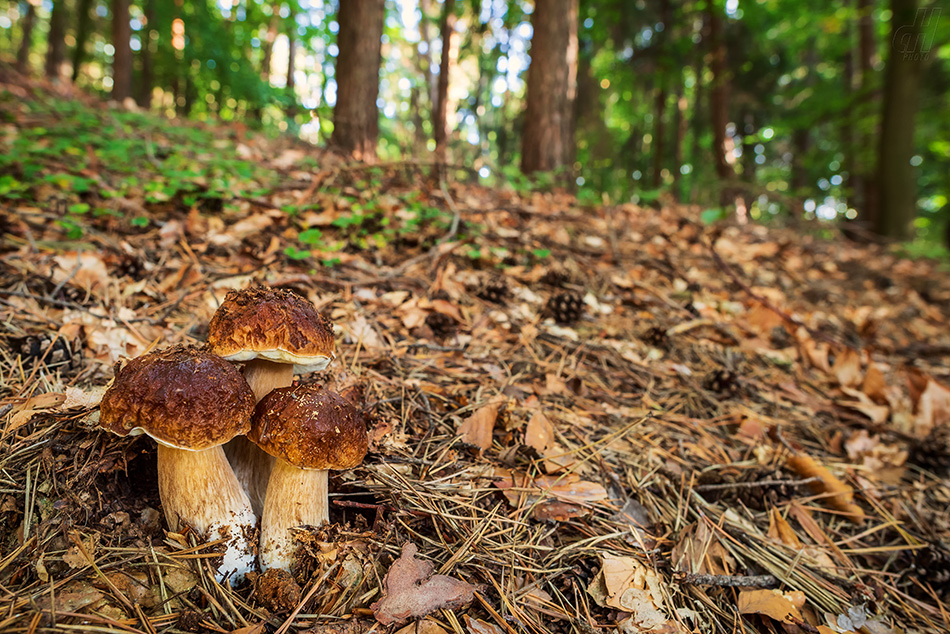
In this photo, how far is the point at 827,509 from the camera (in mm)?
1954

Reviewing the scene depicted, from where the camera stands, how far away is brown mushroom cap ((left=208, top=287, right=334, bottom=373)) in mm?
1374

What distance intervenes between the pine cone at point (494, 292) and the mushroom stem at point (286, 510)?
5.86 feet

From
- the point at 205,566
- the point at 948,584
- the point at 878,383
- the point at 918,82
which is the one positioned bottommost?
the point at 948,584

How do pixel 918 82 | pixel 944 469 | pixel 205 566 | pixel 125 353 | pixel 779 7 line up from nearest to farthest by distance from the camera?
1. pixel 205 566
2. pixel 125 353
3. pixel 944 469
4. pixel 918 82
5. pixel 779 7

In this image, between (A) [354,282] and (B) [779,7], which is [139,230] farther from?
(B) [779,7]

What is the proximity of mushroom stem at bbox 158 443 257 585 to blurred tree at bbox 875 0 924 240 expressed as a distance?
31.1 ft

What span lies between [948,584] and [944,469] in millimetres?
860

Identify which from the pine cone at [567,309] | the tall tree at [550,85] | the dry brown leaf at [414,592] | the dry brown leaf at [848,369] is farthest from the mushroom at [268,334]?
the tall tree at [550,85]

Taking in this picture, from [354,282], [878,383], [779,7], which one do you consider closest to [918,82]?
[779,7]

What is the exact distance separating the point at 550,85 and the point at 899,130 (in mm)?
5689

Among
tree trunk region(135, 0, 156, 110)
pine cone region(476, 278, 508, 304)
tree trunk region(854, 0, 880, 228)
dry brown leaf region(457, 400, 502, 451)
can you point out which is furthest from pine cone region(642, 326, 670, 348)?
tree trunk region(135, 0, 156, 110)

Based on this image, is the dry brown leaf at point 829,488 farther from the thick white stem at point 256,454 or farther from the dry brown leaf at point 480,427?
the thick white stem at point 256,454

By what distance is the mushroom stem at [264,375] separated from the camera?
5.14 feet

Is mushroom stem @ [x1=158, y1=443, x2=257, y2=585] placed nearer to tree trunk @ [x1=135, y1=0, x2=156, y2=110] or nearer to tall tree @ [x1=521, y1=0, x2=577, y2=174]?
tall tree @ [x1=521, y1=0, x2=577, y2=174]
